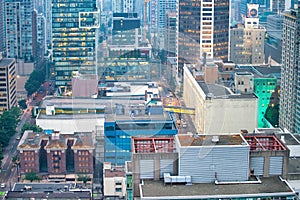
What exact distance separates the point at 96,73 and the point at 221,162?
13825 mm

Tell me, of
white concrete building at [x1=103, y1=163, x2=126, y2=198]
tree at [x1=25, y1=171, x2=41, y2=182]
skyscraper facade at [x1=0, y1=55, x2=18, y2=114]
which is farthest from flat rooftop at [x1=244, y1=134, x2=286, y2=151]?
skyscraper facade at [x1=0, y1=55, x2=18, y2=114]

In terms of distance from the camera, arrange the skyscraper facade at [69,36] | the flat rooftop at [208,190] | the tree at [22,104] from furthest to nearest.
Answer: the skyscraper facade at [69,36], the tree at [22,104], the flat rooftop at [208,190]

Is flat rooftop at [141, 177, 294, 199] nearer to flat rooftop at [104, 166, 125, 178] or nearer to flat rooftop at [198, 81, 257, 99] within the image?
flat rooftop at [104, 166, 125, 178]

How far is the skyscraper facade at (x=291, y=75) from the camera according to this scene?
63.7 feet

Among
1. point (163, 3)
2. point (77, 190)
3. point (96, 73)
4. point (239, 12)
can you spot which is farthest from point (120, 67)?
point (239, 12)

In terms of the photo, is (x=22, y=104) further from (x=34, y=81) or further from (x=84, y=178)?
(x=84, y=178)

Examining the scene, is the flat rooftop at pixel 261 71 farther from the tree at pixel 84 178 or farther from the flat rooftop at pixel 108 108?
the tree at pixel 84 178

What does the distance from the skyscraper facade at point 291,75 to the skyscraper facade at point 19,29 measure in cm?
1494

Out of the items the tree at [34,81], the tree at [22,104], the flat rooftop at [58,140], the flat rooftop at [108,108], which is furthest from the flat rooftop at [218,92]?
the tree at [34,81]

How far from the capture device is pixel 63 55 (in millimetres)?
29078

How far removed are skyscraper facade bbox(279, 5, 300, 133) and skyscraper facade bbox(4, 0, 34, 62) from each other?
14.9 m

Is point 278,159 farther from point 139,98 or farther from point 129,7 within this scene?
point 129,7

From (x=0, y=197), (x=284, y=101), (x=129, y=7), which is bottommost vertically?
(x=0, y=197)

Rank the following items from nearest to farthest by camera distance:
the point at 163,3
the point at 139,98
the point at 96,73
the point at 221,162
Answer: the point at 221,162 → the point at 139,98 → the point at 96,73 → the point at 163,3
